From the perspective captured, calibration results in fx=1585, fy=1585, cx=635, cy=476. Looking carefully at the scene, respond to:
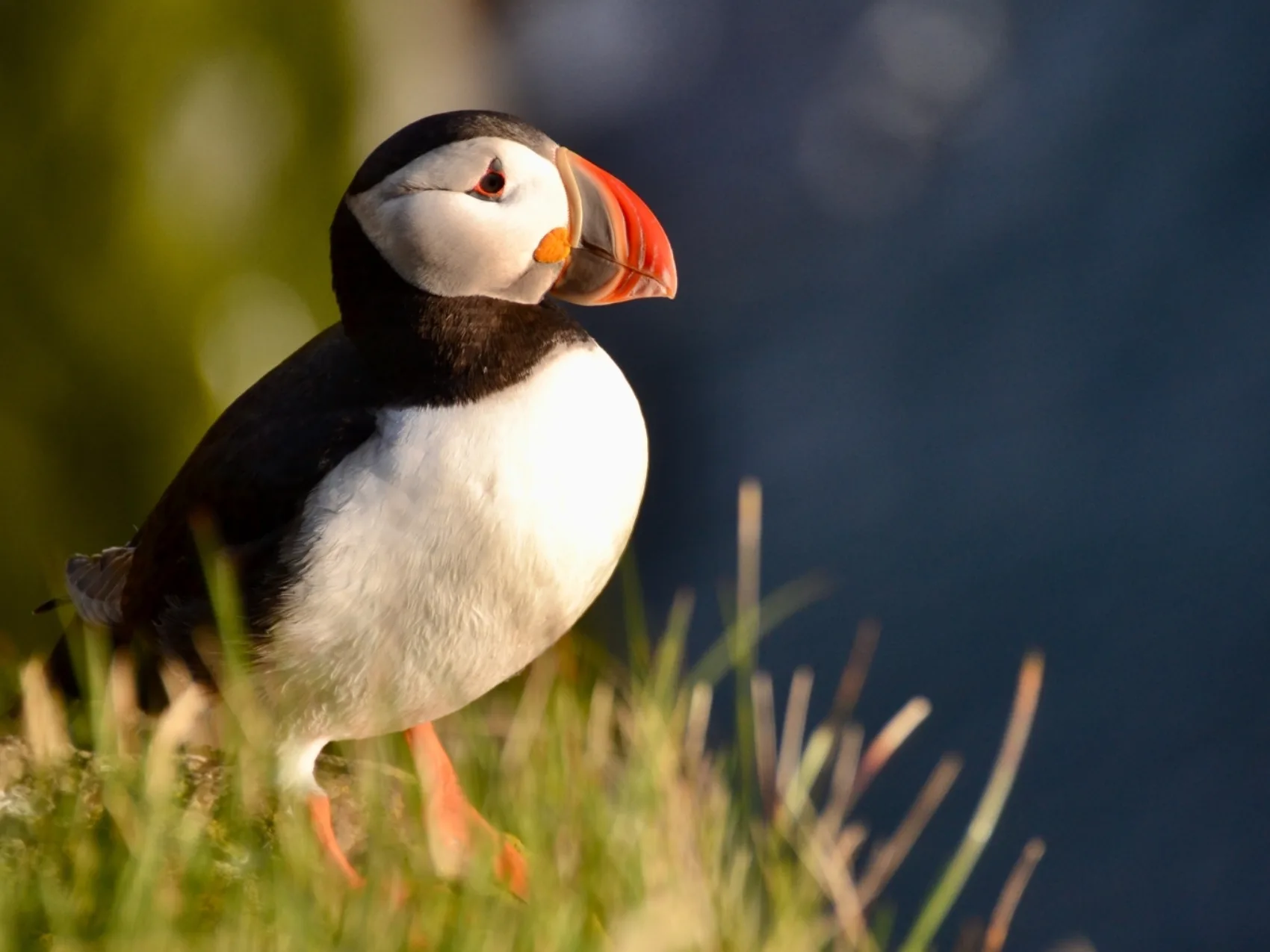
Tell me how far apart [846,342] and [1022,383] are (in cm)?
60

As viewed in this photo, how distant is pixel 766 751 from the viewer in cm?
183

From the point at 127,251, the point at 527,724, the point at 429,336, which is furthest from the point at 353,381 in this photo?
the point at 127,251

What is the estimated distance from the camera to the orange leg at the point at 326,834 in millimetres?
1873

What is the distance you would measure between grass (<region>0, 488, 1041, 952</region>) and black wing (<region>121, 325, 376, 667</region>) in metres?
0.12

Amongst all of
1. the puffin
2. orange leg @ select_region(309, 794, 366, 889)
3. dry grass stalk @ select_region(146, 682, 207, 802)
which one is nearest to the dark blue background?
the puffin

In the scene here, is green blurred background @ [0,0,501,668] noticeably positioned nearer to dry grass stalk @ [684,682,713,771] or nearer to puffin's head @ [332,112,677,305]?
puffin's head @ [332,112,677,305]

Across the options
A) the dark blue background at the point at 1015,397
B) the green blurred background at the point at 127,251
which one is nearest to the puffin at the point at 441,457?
the green blurred background at the point at 127,251

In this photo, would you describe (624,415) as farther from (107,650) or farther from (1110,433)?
(1110,433)

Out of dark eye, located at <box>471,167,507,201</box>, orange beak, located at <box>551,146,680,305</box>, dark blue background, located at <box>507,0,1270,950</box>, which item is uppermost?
dark eye, located at <box>471,167,507,201</box>

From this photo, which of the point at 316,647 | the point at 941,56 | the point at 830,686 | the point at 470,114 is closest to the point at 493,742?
the point at 316,647

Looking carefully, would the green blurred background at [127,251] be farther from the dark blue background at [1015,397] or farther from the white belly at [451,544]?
the white belly at [451,544]

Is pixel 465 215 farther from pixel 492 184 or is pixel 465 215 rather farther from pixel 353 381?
pixel 353 381

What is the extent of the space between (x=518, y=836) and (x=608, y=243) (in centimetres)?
77

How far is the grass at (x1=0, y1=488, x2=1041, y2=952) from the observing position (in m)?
1.62
